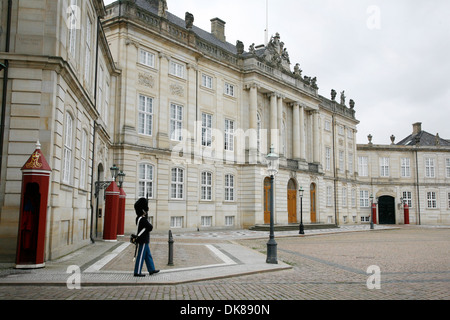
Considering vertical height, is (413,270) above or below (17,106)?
below

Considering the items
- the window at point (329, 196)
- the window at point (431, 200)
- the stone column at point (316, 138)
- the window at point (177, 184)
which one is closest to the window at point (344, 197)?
the window at point (329, 196)

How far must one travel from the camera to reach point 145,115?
28359 mm

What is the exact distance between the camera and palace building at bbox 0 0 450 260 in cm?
1234

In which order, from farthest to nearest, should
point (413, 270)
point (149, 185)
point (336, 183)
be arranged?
point (336, 183) → point (149, 185) → point (413, 270)

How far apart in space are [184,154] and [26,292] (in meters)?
22.1

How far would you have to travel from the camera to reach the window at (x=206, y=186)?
32.2 m

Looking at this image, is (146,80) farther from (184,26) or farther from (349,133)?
(349,133)

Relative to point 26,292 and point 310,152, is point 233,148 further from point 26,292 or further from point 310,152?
point 26,292

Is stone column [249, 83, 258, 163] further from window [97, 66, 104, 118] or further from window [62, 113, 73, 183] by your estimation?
window [62, 113, 73, 183]

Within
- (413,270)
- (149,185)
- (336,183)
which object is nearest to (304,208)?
(336,183)

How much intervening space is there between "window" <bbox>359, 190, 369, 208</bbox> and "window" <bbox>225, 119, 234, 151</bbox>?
29.8 m

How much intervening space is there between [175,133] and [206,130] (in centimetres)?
356

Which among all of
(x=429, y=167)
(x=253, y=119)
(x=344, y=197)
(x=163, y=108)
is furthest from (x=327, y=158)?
(x=163, y=108)
